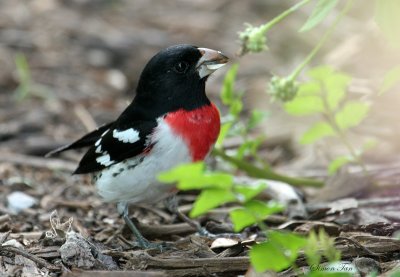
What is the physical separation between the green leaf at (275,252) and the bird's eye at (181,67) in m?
1.66

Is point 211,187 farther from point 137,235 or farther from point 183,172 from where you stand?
point 137,235

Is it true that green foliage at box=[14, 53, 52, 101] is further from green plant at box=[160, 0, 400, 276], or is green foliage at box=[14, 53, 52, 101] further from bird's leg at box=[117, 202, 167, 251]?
bird's leg at box=[117, 202, 167, 251]

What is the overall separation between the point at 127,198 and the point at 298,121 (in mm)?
2235

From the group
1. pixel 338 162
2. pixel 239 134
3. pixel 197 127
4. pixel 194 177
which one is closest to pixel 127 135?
pixel 197 127

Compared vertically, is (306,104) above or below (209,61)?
below

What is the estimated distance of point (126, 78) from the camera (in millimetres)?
7309

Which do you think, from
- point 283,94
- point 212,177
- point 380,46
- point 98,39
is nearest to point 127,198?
point 283,94

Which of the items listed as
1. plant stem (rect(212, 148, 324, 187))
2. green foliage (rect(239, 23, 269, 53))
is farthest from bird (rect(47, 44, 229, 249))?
plant stem (rect(212, 148, 324, 187))

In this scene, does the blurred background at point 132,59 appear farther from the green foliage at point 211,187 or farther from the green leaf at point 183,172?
the green leaf at point 183,172

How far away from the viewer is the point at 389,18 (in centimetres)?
327

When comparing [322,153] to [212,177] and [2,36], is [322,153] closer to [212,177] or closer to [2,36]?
[212,177]

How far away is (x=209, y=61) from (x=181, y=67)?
6.0 inches

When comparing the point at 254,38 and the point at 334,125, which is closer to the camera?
the point at 254,38

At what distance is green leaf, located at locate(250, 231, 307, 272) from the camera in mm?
2514
